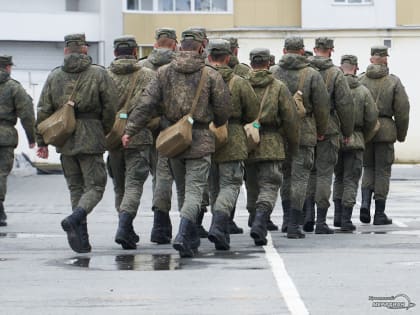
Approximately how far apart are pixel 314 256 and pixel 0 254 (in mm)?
2965

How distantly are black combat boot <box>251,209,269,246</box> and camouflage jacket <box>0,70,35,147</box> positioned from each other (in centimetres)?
487

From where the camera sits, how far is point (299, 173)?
16.3 meters

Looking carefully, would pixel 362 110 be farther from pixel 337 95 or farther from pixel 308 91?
pixel 308 91

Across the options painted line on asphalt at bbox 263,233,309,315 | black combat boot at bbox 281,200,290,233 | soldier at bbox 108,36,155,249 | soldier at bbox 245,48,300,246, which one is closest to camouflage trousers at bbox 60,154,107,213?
soldier at bbox 108,36,155,249

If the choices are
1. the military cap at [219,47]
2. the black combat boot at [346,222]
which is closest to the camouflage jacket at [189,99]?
the military cap at [219,47]

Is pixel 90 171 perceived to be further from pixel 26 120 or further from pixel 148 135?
pixel 26 120

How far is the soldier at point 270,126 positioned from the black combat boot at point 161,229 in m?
0.90

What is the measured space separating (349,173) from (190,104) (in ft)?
14.8

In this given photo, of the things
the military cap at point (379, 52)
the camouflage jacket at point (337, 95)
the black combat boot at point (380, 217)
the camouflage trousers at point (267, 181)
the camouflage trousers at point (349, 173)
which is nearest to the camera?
the camouflage trousers at point (267, 181)

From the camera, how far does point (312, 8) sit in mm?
44031

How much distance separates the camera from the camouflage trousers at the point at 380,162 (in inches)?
750

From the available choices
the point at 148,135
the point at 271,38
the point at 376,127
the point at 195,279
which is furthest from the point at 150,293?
the point at 271,38

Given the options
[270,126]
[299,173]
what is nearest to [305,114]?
[299,173]

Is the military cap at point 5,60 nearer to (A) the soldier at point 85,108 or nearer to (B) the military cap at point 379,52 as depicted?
(A) the soldier at point 85,108
